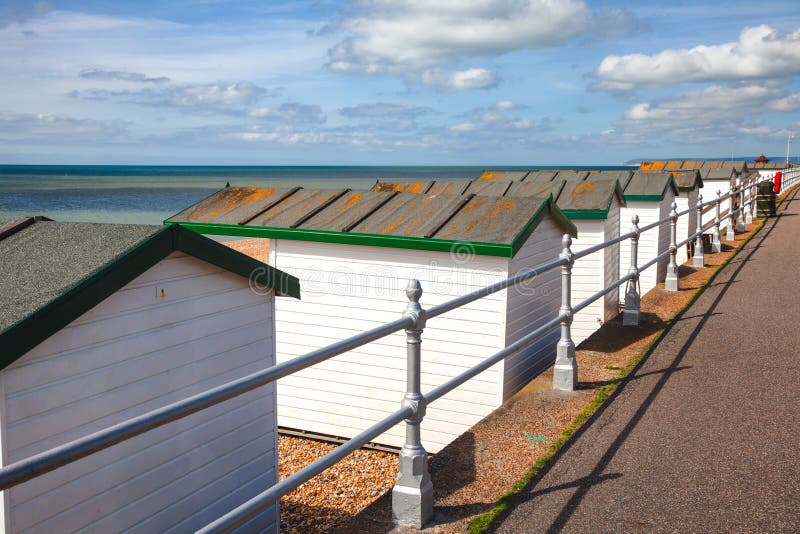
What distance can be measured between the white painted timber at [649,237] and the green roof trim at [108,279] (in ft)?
39.4

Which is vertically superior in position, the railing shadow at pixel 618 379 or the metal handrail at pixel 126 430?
the metal handrail at pixel 126 430

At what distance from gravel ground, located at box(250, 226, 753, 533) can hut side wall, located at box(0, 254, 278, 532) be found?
1.17m

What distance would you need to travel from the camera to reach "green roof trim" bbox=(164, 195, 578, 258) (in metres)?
8.62

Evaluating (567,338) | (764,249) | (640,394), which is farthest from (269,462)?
(764,249)

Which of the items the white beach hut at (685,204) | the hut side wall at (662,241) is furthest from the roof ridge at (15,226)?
the white beach hut at (685,204)

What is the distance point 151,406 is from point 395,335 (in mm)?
4718

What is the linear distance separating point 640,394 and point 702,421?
747 millimetres

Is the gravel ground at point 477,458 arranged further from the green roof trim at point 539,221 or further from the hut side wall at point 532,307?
the green roof trim at point 539,221

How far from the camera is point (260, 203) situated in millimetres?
10750

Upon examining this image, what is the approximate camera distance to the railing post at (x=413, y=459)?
148 inches

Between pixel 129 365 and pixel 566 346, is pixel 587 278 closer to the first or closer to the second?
pixel 566 346

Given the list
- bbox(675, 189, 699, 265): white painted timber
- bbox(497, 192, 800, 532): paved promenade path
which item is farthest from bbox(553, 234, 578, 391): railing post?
bbox(675, 189, 699, 265): white painted timber

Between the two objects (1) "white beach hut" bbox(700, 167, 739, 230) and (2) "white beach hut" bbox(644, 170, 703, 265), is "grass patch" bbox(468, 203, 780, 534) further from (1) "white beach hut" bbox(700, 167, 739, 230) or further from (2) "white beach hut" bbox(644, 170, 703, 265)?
(1) "white beach hut" bbox(700, 167, 739, 230)

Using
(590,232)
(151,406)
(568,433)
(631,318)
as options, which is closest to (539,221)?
(631,318)
